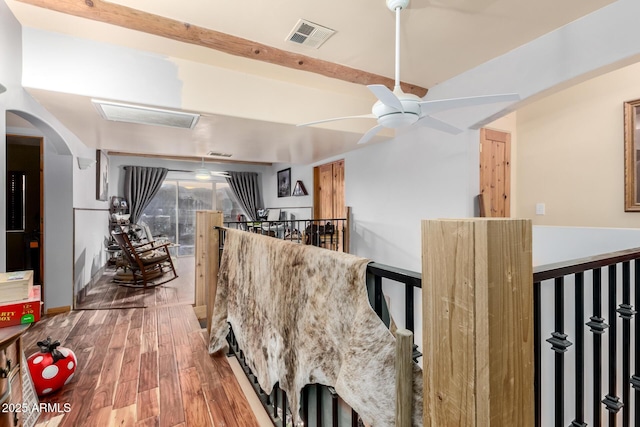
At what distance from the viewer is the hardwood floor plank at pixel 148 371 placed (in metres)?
2.01

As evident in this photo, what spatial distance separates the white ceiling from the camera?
2082mm

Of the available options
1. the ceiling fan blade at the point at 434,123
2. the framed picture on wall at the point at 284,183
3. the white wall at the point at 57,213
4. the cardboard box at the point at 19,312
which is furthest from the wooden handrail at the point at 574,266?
the framed picture on wall at the point at 284,183

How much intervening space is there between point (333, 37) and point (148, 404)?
3.05m

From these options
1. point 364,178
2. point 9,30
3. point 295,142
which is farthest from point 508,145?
point 9,30

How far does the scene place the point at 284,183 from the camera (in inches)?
297

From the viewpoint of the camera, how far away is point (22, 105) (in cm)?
231

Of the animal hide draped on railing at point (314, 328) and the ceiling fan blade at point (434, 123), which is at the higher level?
the ceiling fan blade at point (434, 123)

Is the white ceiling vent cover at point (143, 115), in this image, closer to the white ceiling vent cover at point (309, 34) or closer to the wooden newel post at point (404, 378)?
the white ceiling vent cover at point (309, 34)

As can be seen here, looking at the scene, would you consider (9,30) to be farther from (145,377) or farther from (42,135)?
(145,377)

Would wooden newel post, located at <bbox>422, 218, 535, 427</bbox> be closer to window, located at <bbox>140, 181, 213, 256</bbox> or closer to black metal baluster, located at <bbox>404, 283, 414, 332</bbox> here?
black metal baluster, located at <bbox>404, 283, 414, 332</bbox>

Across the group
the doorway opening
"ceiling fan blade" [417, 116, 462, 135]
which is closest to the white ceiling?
"ceiling fan blade" [417, 116, 462, 135]

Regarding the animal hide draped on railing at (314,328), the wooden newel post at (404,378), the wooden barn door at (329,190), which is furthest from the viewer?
the wooden barn door at (329,190)

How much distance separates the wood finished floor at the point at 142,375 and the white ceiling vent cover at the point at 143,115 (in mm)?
2146

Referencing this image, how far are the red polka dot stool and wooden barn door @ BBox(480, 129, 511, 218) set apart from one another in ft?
12.6
